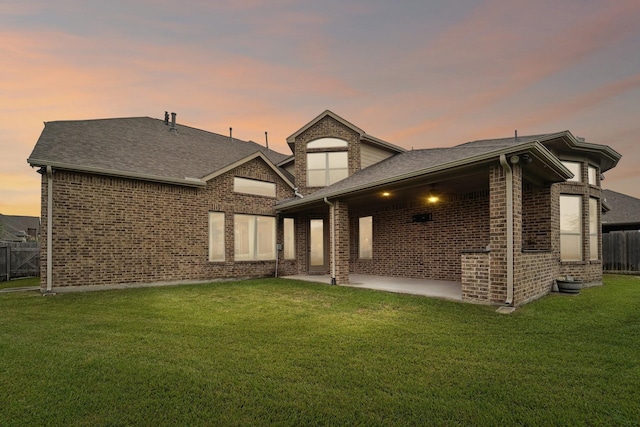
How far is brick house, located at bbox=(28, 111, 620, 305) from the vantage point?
6.56 m

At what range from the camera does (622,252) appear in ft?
45.6

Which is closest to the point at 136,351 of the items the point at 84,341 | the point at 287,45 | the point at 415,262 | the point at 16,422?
the point at 84,341

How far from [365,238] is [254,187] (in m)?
5.02

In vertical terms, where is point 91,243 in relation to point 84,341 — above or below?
above

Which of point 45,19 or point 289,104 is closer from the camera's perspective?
point 45,19

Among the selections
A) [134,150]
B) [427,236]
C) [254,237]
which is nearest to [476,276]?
[427,236]

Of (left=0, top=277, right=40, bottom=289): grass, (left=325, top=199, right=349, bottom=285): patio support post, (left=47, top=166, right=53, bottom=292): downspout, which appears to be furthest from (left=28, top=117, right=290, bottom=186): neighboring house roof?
(left=0, top=277, right=40, bottom=289): grass

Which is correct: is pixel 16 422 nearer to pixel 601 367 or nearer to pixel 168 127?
pixel 601 367

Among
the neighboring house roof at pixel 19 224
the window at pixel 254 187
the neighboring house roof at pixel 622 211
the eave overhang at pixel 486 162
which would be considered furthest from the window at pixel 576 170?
the neighboring house roof at pixel 19 224

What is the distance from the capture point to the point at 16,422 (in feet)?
7.34

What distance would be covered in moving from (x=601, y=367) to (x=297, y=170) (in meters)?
11.8

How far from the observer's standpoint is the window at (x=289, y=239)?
1267 centimetres

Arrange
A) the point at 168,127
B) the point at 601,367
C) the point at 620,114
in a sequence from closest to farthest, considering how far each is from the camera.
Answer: the point at 601,367 < the point at 620,114 < the point at 168,127

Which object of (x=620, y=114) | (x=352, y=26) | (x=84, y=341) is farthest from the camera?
(x=620, y=114)
